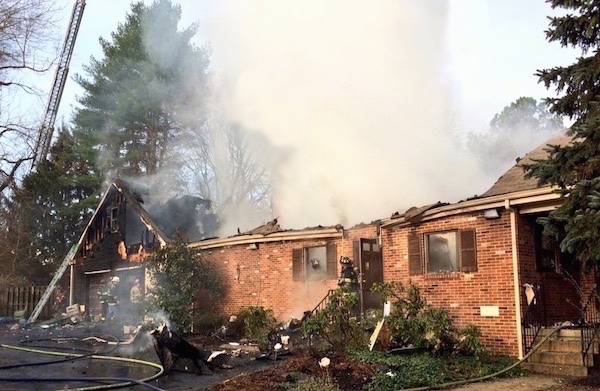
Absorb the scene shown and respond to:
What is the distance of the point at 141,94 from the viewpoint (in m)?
30.0

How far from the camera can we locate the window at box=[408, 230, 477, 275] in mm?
10570

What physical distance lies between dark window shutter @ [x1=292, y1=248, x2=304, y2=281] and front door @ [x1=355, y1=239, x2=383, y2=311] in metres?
2.29

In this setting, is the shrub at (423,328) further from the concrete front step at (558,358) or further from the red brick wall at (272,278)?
the red brick wall at (272,278)

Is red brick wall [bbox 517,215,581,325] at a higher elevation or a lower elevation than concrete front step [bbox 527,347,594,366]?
higher

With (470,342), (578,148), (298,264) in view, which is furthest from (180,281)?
(578,148)

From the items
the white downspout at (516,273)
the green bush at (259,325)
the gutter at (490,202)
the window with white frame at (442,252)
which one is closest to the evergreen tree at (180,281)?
the green bush at (259,325)

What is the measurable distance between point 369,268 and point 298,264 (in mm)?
2597

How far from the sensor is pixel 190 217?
23.3 meters

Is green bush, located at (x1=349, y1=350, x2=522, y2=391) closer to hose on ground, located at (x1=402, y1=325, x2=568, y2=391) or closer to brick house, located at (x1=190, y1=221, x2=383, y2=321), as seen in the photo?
hose on ground, located at (x1=402, y1=325, x2=568, y2=391)

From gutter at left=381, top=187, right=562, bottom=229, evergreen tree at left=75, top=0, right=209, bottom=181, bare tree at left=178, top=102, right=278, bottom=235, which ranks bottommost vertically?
gutter at left=381, top=187, right=562, bottom=229

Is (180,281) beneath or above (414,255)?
beneath

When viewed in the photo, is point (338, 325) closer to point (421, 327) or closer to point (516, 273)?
point (421, 327)

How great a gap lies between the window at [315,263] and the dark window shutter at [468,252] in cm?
386

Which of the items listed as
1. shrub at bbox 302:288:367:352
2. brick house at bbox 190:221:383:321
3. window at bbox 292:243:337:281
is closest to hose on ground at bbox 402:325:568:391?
shrub at bbox 302:288:367:352
